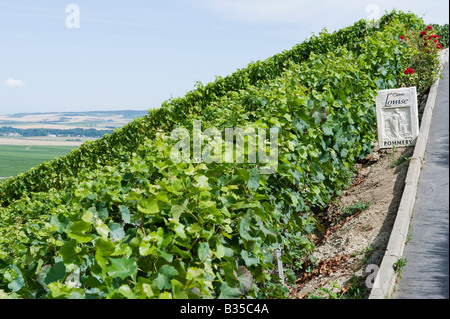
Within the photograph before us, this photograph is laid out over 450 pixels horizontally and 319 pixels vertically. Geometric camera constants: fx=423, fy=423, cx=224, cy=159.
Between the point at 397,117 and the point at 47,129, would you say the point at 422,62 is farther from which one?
the point at 47,129

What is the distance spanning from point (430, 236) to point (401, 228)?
440mm

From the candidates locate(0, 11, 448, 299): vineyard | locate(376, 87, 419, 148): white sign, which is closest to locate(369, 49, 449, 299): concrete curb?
locate(376, 87, 419, 148): white sign

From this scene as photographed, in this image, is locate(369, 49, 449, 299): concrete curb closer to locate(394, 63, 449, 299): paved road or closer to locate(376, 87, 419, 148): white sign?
locate(394, 63, 449, 299): paved road

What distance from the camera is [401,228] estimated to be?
503cm

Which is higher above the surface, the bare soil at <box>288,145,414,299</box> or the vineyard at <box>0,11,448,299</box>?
the vineyard at <box>0,11,448,299</box>

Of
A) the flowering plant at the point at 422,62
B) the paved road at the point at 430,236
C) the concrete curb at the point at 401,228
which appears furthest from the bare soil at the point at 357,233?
the flowering plant at the point at 422,62

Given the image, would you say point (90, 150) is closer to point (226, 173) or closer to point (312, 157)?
point (312, 157)

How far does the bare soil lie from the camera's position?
15.2 feet

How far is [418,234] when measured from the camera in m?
5.22

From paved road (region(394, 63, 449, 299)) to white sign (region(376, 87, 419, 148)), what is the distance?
47 cm

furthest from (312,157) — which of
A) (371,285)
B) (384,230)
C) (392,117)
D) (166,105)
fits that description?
(166,105)

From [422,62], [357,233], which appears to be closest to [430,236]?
[357,233]

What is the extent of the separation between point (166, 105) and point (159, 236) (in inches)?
443

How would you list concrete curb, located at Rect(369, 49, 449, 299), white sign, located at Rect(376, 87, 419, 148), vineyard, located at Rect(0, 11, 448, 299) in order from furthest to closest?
white sign, located at Rect(376, 87, 419, 148)
concrete curb, located at Rect(369, 49, 449, 299)
vineyard, located at Rect(0, 11, 448, 299)
